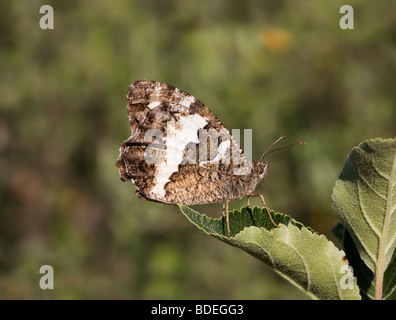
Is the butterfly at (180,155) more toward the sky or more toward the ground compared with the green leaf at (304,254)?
more toward the sky

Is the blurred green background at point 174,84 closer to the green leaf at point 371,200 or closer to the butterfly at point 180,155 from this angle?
the butterfly at point 180,155

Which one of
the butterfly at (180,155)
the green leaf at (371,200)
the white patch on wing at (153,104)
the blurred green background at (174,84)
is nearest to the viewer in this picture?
the green leaf at (371,200)

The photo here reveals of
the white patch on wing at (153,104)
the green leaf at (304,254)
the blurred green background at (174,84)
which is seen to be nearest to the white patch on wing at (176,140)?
the white patch on wing at (153,104)

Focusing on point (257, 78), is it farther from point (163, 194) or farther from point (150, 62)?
point (163, 194)

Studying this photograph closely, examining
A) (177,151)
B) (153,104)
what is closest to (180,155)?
(177,151)

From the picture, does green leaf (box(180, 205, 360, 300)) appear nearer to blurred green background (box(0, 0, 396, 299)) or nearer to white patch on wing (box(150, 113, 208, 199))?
white patch on wing (box(150, 113, 208, 199))

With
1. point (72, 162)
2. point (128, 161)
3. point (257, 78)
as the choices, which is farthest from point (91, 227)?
point (128, 161)
